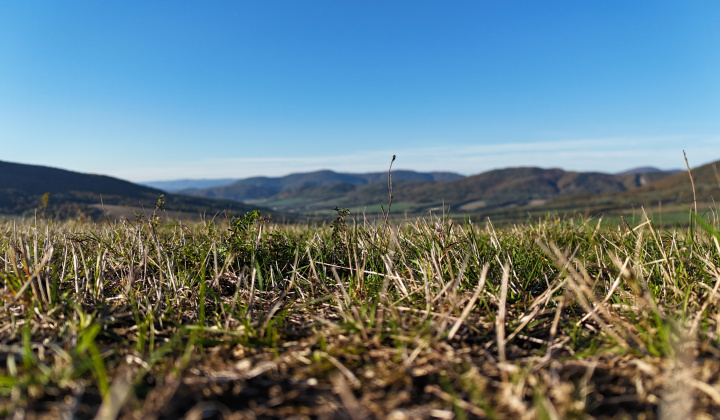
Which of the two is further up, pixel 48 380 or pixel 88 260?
pixel 88 260

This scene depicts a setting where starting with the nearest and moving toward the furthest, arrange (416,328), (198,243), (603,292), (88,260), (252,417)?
(252,417) < (416,328) < (603,292) < (88,260) < (198,243)

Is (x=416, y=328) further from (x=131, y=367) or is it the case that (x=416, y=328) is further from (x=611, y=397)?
(x=131, y=367)

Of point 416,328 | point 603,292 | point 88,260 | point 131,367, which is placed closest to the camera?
point 131,367

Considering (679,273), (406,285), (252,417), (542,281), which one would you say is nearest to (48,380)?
(252,417)

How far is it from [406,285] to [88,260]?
2521 millimetres

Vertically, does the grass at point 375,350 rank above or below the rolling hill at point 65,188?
below

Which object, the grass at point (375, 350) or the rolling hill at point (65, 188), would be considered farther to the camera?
the rolling hill at point (65, 188)

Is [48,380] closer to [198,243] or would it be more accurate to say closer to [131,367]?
[131,367]

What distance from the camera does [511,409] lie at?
1421 millimetres

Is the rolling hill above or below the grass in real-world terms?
above

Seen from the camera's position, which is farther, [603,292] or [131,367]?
[603,292]

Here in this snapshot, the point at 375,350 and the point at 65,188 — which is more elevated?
the point at 65,188

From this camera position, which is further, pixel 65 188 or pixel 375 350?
pixel 65 188

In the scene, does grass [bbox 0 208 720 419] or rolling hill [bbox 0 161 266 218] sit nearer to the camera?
grass [bbox 0 208 720 419]
